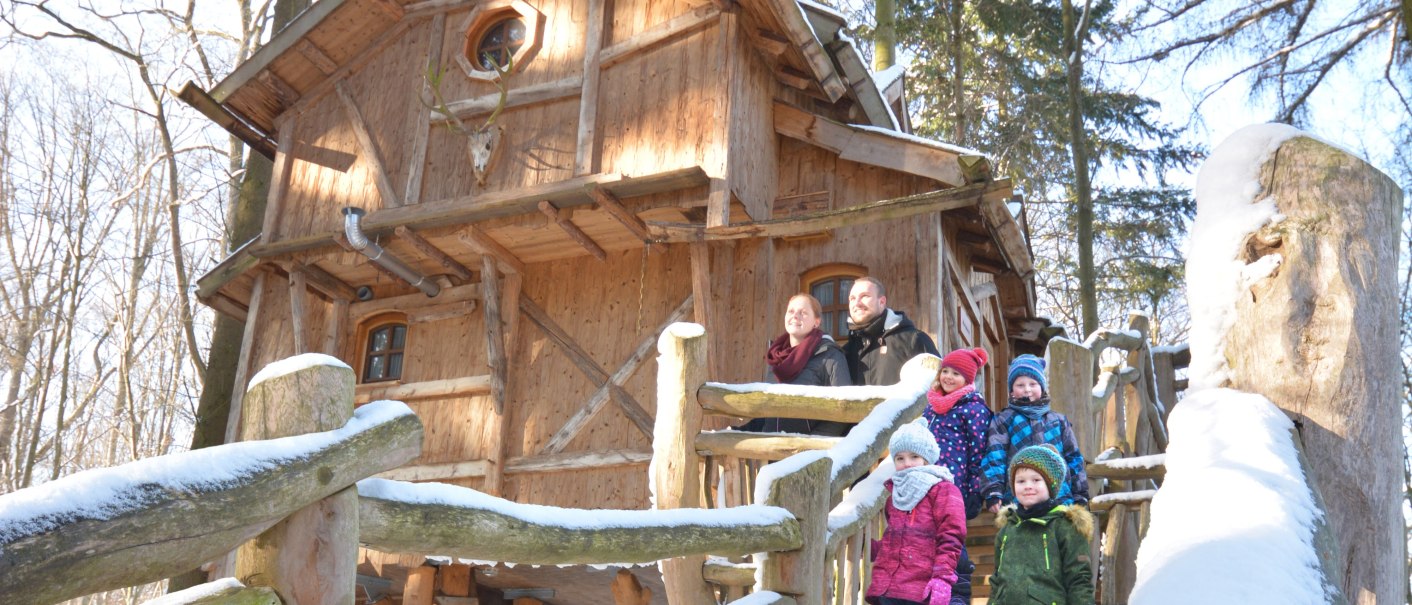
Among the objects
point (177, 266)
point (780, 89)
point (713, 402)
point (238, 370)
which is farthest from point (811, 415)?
point (177, 266)

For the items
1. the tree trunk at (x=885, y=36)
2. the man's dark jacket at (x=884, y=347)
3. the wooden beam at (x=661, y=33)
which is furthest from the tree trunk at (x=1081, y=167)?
the man's dark jacket at (x=884, y=347)

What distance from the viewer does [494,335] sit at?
456 inches

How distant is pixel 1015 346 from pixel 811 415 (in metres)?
10.6

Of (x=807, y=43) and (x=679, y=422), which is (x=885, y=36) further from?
(x=679, y=422)

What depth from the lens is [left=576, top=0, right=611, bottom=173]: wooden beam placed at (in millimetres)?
11039

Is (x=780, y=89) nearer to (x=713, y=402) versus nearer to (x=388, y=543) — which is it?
(x=713, y=402)

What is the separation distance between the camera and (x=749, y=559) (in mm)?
5793

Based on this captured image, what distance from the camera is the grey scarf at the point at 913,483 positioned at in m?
4.95

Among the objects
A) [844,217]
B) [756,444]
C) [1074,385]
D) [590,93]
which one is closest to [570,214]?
[590,93]

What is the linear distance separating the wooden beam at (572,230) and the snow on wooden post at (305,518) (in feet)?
27.2

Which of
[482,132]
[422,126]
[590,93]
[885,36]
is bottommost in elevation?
[482,132]

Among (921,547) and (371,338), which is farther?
(371,338)

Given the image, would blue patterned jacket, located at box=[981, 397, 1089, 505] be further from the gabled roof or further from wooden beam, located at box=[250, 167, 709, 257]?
the gabled roof

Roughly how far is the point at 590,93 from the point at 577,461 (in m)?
3.58
